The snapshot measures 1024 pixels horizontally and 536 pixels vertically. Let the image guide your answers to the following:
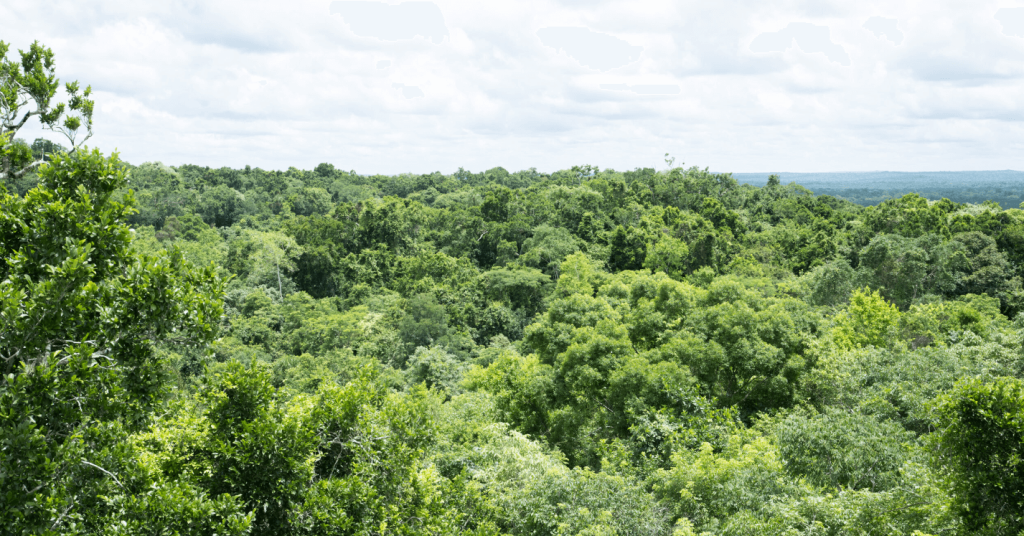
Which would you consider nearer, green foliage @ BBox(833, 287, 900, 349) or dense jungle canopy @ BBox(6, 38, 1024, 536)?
dense jungle canopy @ BBox(6, 38, 1024, 536)

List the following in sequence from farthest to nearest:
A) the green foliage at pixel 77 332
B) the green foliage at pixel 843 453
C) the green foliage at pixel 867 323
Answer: the green foliage at pixel 867 323
the green foliage at pixel 843 453
the green foliage at pixel 77 332

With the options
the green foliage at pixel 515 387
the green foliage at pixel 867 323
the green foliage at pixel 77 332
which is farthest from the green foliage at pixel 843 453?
the green foliage at pixel 867 323

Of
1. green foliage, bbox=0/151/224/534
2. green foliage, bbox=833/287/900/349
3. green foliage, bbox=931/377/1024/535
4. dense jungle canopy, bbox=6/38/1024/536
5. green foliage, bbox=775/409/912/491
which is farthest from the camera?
green foliage, bbox=833/287/900/349

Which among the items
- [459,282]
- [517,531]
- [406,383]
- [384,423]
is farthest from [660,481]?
[459,282]

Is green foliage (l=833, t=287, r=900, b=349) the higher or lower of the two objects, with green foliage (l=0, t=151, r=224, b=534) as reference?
lower

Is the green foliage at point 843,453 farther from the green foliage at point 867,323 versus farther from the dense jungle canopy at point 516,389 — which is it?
the green foliage at point 867,323

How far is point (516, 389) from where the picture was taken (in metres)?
20.2

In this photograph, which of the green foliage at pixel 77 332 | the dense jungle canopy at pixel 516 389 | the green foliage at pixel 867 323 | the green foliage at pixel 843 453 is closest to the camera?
the green foliage at pixel 77 332

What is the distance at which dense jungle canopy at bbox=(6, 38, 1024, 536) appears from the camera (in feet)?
15.2

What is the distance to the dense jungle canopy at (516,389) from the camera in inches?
183

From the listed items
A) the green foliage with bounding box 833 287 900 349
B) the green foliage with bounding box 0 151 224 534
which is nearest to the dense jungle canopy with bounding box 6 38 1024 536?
the green foliage with bounding box 0 151 224 534

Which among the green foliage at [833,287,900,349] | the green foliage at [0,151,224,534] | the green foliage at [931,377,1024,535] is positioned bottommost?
the green foliage at [833,287,900,349]

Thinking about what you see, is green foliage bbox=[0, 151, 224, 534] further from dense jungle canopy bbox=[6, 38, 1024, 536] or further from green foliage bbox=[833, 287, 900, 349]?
green foliage bbox=[833, 287, 900, 349]

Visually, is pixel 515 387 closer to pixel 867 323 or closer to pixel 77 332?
pixel 867 323
